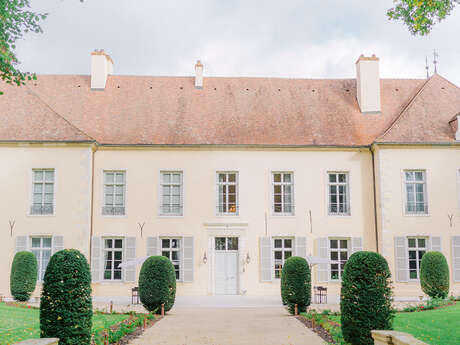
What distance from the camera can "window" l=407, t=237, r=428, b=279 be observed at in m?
19.1

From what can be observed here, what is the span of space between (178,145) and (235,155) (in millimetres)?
1963

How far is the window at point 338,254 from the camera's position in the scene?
19453 mm

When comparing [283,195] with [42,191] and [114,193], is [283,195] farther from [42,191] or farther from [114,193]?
[42,191]

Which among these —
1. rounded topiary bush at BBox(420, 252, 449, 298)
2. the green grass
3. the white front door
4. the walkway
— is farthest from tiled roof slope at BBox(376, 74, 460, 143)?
the green grass

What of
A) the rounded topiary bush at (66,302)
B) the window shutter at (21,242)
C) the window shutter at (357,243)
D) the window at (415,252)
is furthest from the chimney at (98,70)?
the rounded topiary bush at (66,302)

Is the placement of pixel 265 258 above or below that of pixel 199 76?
below

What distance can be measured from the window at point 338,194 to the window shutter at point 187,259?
4870 millimetres

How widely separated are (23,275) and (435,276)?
11.8 metres

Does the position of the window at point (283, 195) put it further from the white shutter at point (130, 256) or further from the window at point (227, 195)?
the white shutter at point (130, 256)

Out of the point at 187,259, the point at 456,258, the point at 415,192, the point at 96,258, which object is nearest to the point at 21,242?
the point at 96,258

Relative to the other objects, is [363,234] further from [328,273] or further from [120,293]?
[120,293]

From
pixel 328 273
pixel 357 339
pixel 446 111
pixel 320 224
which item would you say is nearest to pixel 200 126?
pixel 320 224

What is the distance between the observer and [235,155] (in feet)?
65.2

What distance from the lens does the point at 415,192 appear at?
19469 millimetres
